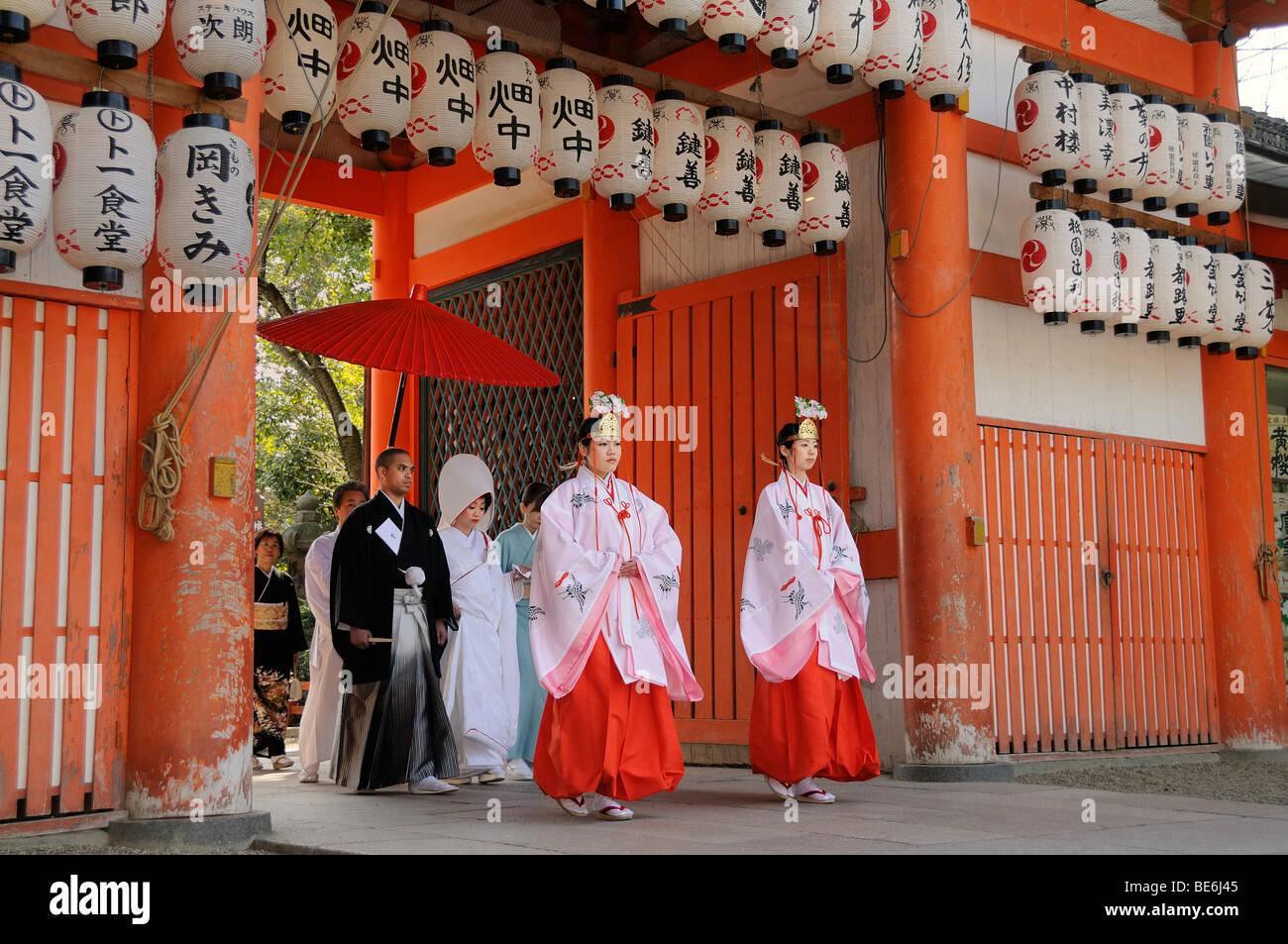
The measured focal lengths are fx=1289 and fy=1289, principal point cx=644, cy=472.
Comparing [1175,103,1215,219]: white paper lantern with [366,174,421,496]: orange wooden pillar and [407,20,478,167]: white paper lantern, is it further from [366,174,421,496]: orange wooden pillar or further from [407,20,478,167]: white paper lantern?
[366,174,421,496]: orange wooden pillar

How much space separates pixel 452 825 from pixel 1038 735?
4284 millimetres

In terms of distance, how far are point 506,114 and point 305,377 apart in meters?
9.44

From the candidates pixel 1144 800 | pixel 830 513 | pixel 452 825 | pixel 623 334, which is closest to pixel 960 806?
pixel 1144 800

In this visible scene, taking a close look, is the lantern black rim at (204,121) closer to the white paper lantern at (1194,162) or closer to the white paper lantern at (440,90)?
the white paper lantern at (440,90)

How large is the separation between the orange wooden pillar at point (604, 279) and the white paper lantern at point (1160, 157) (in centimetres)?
351

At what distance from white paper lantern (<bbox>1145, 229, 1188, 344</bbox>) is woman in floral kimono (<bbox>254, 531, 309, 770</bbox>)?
6.14 m

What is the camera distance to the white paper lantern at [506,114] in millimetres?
6512

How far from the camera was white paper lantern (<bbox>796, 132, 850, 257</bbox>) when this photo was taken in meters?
7.60

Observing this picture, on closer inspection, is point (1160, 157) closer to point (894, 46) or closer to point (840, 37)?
point (894, 46)

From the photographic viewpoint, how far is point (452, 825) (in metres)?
4.98

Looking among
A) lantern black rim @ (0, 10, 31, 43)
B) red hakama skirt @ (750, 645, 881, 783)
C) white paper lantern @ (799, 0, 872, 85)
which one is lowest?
red hakama skirt @ (750, 645, 881, 783)

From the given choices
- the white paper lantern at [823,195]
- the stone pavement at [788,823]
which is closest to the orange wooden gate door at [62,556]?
the stone pavement at [788,823]

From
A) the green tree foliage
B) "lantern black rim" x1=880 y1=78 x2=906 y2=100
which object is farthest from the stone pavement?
the green tree foliage

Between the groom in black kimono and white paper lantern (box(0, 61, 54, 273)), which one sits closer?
white paper lantern (box(0, 61, 54, 273))
